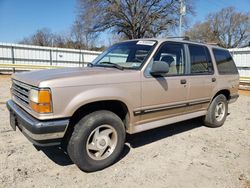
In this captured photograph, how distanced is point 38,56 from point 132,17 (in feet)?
47.6

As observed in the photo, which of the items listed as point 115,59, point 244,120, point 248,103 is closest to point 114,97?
point 115,59

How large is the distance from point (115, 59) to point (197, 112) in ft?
6.96

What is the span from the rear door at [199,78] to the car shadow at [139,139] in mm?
745

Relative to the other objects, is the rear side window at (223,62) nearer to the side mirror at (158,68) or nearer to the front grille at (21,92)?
the side mirror at (158,68)

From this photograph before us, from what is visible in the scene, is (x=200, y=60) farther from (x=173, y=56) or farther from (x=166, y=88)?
(x=166, y=88)

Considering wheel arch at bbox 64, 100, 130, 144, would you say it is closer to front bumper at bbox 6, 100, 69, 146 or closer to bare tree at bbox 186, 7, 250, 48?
front bumper at bbox 6, 100, 69, 146

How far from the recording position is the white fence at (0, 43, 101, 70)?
17391 mm

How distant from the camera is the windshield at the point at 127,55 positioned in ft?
12.9

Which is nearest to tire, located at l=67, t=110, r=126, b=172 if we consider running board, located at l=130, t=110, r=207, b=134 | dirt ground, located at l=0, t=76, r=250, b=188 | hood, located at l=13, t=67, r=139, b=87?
dirt ground, located at l=0, t=76, r=250, b=188

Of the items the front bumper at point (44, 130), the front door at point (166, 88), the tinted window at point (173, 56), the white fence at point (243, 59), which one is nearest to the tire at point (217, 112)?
the front door at point (166, 88)

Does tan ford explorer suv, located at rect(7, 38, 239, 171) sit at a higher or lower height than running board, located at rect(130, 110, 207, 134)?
higher

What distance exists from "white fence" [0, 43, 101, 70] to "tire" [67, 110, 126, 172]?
1458 centimetres

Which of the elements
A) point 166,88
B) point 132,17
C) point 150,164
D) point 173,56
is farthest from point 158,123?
point 132,17

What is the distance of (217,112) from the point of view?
18.6ft
